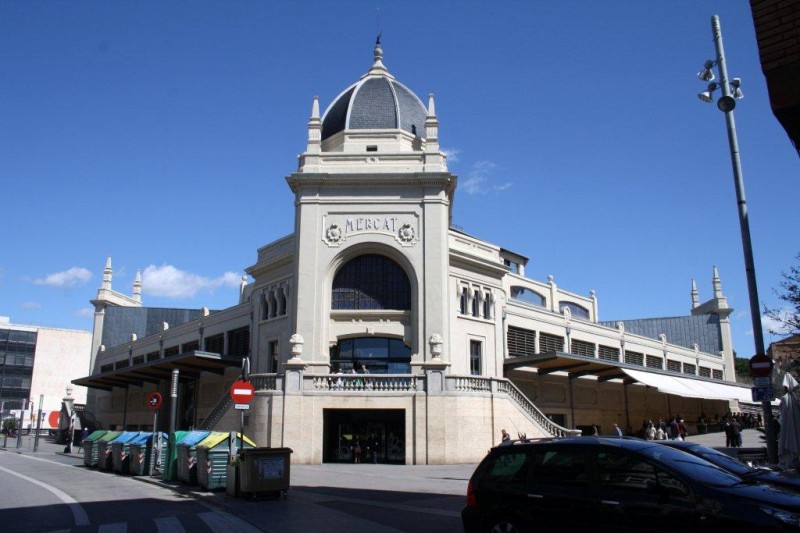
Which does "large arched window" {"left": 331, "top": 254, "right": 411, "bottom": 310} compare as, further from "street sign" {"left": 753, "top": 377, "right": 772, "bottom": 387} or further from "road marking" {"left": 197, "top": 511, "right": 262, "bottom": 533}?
"street sign" {"left": 753, "top": 377, "right": 772, "bottom": 387}

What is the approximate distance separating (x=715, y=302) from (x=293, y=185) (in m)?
47.2

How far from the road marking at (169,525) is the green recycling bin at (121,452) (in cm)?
1142

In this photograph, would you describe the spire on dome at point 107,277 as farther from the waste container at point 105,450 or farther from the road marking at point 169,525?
the road marking at point 169,525

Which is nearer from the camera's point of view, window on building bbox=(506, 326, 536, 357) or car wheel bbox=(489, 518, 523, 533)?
car wheel bbox=(489, 518, 523, 533)

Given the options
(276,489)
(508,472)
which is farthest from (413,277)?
(508,472)

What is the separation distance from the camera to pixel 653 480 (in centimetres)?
785

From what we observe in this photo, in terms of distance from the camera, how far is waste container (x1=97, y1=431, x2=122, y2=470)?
2452 cm

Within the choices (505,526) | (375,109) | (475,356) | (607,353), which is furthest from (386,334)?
(607,353)

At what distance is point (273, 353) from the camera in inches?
1453

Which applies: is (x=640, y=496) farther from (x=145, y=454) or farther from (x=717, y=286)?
(x=717, y=286)

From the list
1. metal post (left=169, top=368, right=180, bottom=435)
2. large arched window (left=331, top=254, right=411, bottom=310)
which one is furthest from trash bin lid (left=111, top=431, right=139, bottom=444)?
large arched window (left=331, top=254, right=411, bottom=310)

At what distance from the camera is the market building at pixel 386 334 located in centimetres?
2853

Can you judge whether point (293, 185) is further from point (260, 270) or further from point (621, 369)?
point (621, 369)

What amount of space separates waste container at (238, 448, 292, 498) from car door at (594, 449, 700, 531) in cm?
911
